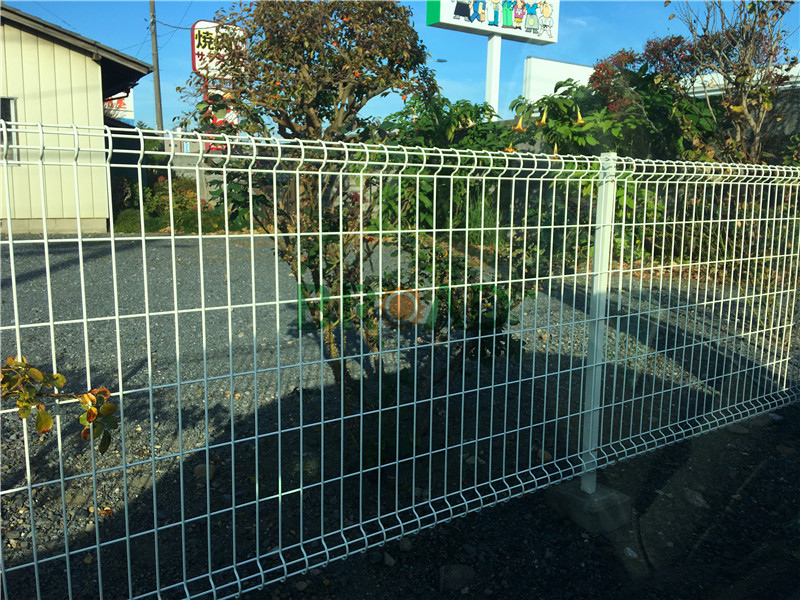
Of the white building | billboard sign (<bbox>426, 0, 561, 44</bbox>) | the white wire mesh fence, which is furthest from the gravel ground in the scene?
billboard sign (<bbox>426, 0, 561, 44</bbox>)

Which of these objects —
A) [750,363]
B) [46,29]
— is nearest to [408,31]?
[46,29]

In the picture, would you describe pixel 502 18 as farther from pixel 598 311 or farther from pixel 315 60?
pixel 598 311

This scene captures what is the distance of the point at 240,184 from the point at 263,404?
186 cm

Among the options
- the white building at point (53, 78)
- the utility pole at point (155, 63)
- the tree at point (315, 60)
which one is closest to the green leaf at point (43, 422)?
the tree at point (315, 60)

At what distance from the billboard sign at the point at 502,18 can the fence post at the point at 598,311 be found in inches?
438

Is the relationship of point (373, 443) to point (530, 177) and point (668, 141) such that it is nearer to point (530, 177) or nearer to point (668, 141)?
point (530, 177)

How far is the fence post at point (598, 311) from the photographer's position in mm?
2900

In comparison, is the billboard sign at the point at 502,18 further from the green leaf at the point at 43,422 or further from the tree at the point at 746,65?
the green leaf at the point at 43,422

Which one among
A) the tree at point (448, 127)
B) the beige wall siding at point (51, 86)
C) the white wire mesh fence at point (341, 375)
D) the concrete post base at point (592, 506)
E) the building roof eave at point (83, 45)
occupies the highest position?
the building roof eave at point (83, 45)

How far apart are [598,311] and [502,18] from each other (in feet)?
40.2

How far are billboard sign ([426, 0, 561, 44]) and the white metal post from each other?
0.71ft

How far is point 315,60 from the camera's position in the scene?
8.91m

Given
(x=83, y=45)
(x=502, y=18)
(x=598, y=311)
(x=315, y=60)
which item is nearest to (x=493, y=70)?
(x=502, y=18)

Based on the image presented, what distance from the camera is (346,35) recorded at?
9.00 metres
